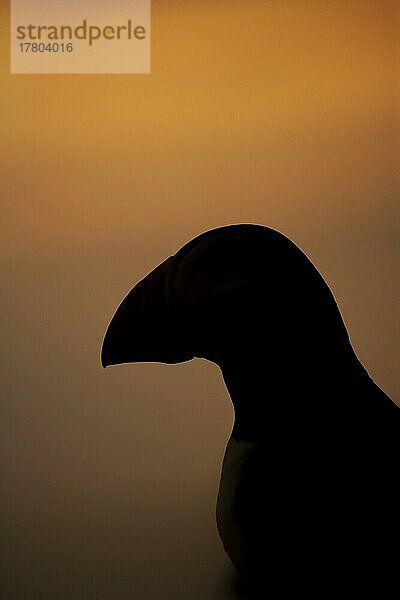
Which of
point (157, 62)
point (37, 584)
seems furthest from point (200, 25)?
point (37, 584)

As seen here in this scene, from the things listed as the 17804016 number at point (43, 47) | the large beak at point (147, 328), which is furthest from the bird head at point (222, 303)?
the 17804016 number at point (43, 47)

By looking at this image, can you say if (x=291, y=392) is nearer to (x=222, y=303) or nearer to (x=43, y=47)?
(x=222, y=303)

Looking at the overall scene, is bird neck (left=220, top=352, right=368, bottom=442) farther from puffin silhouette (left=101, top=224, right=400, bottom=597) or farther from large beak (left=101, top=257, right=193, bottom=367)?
large beak (left=101, top=257, right=193, bottom=367)

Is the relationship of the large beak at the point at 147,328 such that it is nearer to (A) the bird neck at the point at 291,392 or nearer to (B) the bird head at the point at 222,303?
(B) the bird head at the point at 222,303

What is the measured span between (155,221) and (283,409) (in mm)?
483

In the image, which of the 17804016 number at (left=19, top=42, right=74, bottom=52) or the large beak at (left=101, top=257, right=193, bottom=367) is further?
the 17804016 number at (left=19, top=42, right=74, bottom=52)

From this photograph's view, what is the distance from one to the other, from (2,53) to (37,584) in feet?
3.75

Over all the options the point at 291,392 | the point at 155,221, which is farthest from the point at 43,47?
the point at 291,392

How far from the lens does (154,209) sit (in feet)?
5.61

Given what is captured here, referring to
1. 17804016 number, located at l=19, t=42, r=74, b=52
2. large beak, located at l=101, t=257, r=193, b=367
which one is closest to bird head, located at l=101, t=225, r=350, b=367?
large beak, located at l=101, t=257, r=193, b=367

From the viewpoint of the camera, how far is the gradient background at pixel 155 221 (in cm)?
167

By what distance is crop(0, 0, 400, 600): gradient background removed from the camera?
5.49ft

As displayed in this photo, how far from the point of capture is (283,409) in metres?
1.60

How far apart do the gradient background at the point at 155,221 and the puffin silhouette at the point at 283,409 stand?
53 mm
